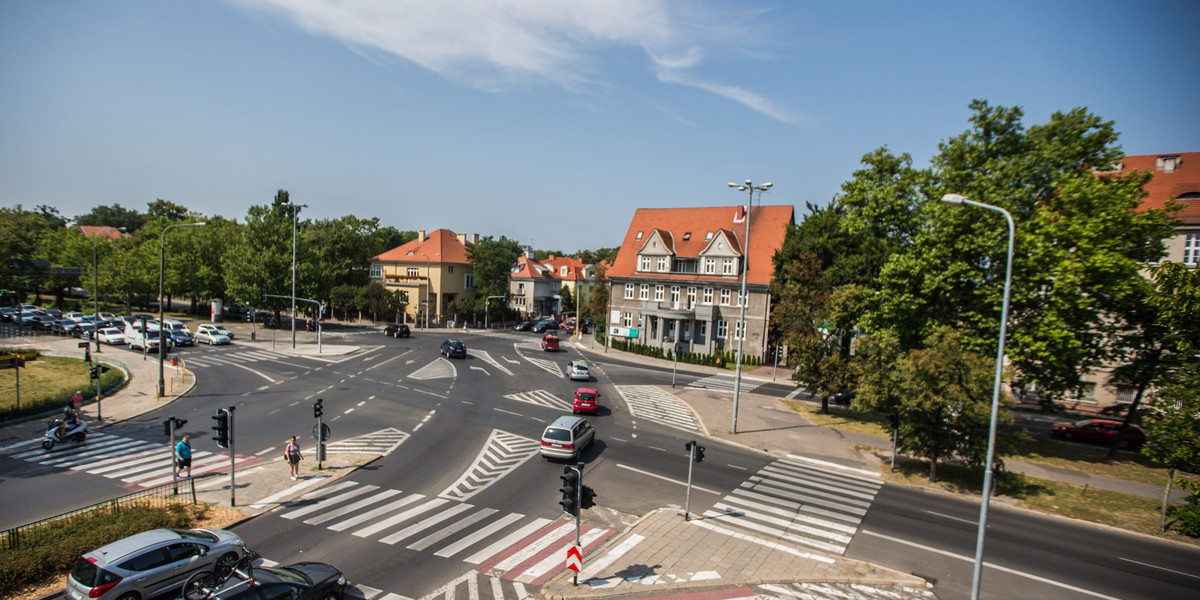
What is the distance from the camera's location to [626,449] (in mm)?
25641

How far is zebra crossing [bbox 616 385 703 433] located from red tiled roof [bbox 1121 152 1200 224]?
30.0 m

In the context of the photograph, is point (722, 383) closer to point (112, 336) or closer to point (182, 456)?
point (182, 456)

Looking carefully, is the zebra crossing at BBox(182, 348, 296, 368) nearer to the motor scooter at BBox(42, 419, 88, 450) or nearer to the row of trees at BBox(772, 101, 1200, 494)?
the motor scooter at BBox(42, 419, 88, 450)

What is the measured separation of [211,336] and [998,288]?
62.5 m

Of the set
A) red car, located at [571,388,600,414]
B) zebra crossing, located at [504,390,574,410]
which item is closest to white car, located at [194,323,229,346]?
zebra crossing, located at [504,390,574,410]

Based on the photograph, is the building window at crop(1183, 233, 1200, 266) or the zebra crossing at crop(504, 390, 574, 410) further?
the zebra crossing at crop(504, 390, 574, 410)

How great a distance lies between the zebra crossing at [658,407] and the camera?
31.5 metres

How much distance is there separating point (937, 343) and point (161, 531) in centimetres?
2600

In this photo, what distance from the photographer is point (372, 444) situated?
81.0 ft


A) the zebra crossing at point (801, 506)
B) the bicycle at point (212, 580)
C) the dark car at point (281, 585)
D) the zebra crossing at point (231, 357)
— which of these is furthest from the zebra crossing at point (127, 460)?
the zebra crossing at point (231, 357)

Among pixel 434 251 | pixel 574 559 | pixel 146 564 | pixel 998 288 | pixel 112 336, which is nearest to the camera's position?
pixel 146 564

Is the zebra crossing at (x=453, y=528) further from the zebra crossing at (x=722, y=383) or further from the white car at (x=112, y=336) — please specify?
the white car at (x=112, y=336)

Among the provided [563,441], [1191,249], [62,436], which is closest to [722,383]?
[563,441]

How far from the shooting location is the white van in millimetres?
46612
